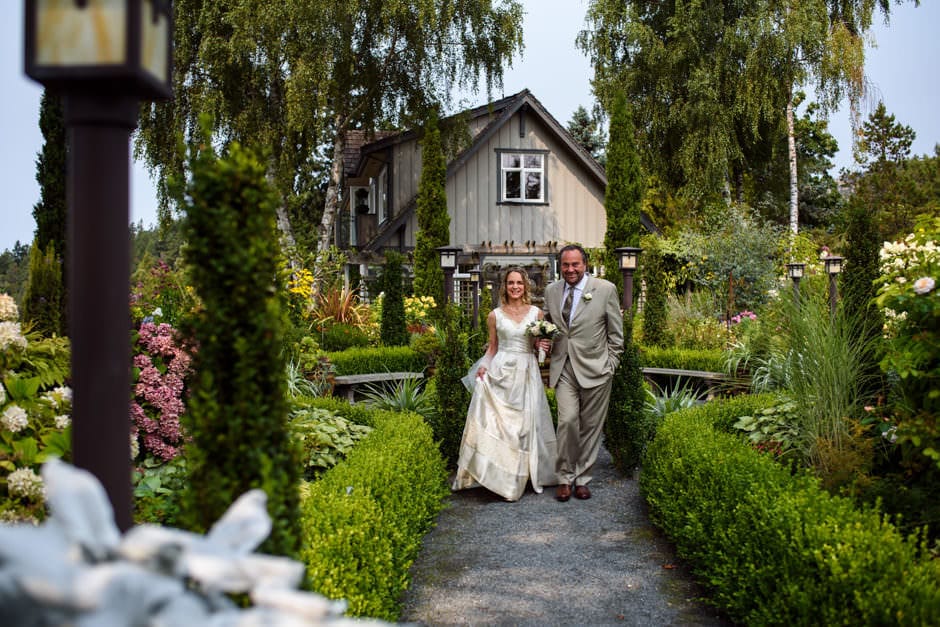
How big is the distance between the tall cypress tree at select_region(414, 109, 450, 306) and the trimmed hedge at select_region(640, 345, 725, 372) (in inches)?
262

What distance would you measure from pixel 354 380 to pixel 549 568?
701 cm

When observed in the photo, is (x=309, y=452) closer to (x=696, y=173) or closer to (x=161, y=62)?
(x=161, y=62)

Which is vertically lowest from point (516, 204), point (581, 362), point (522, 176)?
point (581, 362)

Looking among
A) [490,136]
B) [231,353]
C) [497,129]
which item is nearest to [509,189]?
[490,136]

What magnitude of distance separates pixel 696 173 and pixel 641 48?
409cm

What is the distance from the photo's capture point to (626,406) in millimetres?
7250

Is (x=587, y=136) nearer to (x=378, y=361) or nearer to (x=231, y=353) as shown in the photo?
(x=378, y=361)

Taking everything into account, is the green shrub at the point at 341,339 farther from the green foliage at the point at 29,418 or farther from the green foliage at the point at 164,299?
the green foliage at the point at 29,418

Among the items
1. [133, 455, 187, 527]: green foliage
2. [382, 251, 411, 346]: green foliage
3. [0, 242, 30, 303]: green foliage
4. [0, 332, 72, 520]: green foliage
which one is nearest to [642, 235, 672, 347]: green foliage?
[382, 251, 411, 346]: green foliage

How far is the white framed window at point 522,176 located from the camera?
2131 centimetres

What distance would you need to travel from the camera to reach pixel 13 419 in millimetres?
3441

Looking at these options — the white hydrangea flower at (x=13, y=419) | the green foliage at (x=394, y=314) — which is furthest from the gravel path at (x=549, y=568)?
the green foliage at (x=394, y=314)

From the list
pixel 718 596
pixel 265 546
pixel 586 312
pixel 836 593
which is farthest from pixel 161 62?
pixel 586 312

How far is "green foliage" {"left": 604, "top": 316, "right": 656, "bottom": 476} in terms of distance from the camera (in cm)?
727
